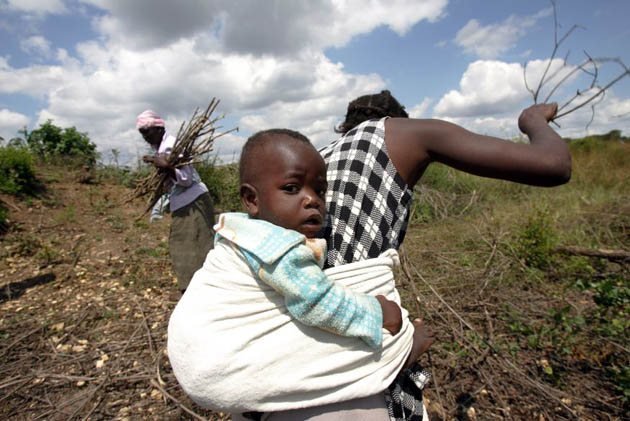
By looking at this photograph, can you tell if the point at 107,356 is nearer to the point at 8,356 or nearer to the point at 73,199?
the point at 8,356

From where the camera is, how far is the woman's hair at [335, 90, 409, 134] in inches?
58.1

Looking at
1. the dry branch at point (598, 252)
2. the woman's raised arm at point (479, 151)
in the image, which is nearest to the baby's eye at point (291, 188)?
the woman's raised arm at point (479, 151)

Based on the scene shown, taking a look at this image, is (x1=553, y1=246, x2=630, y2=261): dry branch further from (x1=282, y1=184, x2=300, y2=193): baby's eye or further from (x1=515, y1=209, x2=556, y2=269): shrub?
(x1=282, y1=184, x2=300, y2=193): baby's eye

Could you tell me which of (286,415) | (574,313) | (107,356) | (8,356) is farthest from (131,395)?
(574,313)

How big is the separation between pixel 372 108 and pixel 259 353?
108 cm

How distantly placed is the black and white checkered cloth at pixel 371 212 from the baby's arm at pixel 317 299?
198 millimetres

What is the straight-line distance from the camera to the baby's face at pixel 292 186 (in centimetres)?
98

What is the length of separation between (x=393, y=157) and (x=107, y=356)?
3071 millimetres

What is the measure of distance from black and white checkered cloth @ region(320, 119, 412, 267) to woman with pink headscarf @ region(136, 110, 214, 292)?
291cm

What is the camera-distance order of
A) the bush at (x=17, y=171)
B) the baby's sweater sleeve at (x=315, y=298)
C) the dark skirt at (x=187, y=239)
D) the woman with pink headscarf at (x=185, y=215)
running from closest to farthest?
the baby's sweater sleeve at (x=315, y=298), the woman with pink headscarf at (x=185, y=215), the dark skirt at (x=187, y=239), the bush at (x=17, y=171)

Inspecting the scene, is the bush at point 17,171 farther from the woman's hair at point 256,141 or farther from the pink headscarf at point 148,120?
A: the woman's hair at point 256,141

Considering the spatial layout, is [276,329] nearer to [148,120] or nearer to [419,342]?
[419,342]

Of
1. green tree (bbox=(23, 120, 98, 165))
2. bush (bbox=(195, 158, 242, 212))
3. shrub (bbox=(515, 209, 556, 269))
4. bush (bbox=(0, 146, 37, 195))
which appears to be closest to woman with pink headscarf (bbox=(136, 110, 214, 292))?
shrub (bbox=(515, 209, 556, 269))

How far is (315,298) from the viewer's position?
802 mm
